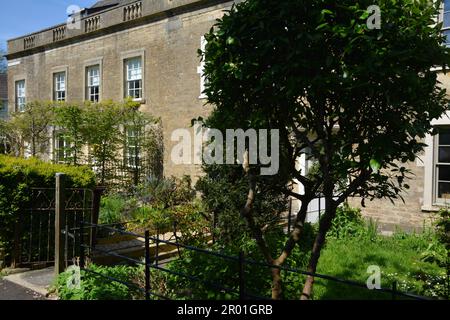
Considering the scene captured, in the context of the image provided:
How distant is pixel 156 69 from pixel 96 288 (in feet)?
39.4

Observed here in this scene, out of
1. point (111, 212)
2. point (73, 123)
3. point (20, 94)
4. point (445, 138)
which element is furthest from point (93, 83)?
point (445, 138)

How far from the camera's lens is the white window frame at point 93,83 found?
61.8 ft

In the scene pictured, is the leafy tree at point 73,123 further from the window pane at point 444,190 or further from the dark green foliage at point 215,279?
the window pane at point 444,190

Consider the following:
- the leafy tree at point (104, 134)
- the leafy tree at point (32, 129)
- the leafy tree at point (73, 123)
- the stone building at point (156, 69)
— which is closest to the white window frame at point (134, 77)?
the stone building at point (156, 69)

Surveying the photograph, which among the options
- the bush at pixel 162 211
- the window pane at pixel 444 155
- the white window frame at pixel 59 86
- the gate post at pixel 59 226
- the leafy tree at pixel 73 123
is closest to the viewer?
the gate post at pixel 59 226

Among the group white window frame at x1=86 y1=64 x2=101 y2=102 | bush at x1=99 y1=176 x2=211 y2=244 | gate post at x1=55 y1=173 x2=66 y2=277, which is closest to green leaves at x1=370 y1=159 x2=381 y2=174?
bush at x1=99 y1=176 x2=211 y2=244

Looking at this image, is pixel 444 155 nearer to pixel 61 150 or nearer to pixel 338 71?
pixel 338 71

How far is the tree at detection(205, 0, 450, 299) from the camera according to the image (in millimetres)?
3408

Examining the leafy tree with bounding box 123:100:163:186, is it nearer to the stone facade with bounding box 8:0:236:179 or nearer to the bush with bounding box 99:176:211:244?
the stone facade with bounding box 8:0:236:179

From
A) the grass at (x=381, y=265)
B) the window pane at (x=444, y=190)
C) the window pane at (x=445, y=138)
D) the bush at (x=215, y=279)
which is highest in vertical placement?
the window pane at (x=445, y=138)

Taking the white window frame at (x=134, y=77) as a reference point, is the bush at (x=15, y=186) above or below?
below

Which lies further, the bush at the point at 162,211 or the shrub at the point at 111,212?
the shrub at the point at 111,212

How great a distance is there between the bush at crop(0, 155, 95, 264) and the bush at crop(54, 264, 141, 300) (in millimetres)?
1760
